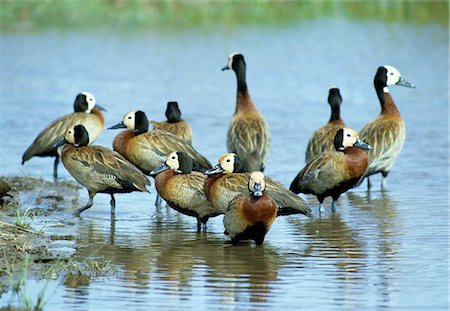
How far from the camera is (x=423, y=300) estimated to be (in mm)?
8359

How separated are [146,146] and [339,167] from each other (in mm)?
2151

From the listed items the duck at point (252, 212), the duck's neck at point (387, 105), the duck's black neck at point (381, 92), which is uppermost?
the duck's black neck at point (381, 92)

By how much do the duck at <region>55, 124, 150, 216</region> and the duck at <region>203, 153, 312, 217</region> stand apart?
1.07m

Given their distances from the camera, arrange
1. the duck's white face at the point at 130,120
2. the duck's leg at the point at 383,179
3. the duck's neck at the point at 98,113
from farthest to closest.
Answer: the duck's neck at the point at 98,113 → the duck's leg at the point at 383,179 → the duck's white face at the point at 130,120

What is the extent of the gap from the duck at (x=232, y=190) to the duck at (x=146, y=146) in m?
1.62

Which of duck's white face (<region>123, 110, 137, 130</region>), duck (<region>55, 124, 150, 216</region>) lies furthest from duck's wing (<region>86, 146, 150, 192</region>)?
duck's white face (<region>123, 110, 137, 130</region>)

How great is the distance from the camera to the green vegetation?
3403 cm

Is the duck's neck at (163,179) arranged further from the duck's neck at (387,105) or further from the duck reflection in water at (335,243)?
the duck's neck at (387,105)

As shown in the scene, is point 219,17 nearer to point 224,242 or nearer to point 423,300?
point 224,242

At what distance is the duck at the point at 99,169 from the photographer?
1180 cm

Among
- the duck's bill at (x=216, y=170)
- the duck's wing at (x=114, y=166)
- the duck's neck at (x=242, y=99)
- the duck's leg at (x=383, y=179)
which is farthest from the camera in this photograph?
the duck's neck at (x=242, y=99)

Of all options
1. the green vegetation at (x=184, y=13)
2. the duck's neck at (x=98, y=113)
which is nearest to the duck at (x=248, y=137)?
the duck's neck at (x=98, y=113)

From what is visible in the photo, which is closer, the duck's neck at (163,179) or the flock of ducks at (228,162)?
the flock of ducks at (228,162)

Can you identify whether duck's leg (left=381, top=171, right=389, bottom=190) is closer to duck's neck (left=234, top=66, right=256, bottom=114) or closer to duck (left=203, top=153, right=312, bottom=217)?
duck's neck (left=234, top=66, right=256, bottom=114)
